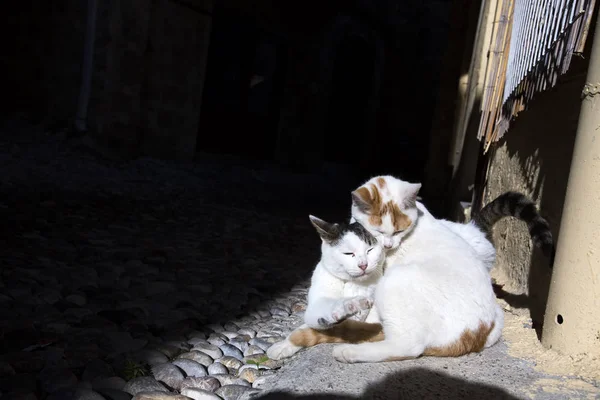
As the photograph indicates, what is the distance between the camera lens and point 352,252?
2.55m

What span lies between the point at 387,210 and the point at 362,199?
140 mm

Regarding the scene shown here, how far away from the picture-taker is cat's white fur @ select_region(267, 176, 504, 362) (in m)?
2.21

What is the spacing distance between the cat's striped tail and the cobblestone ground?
4.57ft

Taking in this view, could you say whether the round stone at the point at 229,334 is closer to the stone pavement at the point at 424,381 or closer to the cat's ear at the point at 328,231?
the stone pavement at the point at 424,381

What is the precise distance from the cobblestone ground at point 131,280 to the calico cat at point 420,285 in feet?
1.67

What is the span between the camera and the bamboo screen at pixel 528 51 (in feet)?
8.17

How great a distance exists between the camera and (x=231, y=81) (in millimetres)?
13008

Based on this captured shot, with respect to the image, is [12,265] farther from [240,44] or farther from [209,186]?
[240,44]

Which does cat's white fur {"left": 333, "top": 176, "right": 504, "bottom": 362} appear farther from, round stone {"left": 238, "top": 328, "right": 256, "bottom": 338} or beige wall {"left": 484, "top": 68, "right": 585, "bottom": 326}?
round stone {"left": 238, "top": 328, "right": 256, "bottom": 338}

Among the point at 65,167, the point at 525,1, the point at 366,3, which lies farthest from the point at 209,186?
the point at 366,3

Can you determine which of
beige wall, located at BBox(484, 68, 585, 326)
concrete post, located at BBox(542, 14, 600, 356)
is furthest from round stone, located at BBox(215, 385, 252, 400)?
beige wall, located at BBox(484, 68, 585, 326)

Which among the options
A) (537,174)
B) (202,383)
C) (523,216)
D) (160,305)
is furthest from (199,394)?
(537,174)

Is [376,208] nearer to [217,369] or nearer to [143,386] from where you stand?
[217,369]

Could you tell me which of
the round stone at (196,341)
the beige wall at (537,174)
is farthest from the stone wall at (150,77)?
the beige wall at (537,174)
